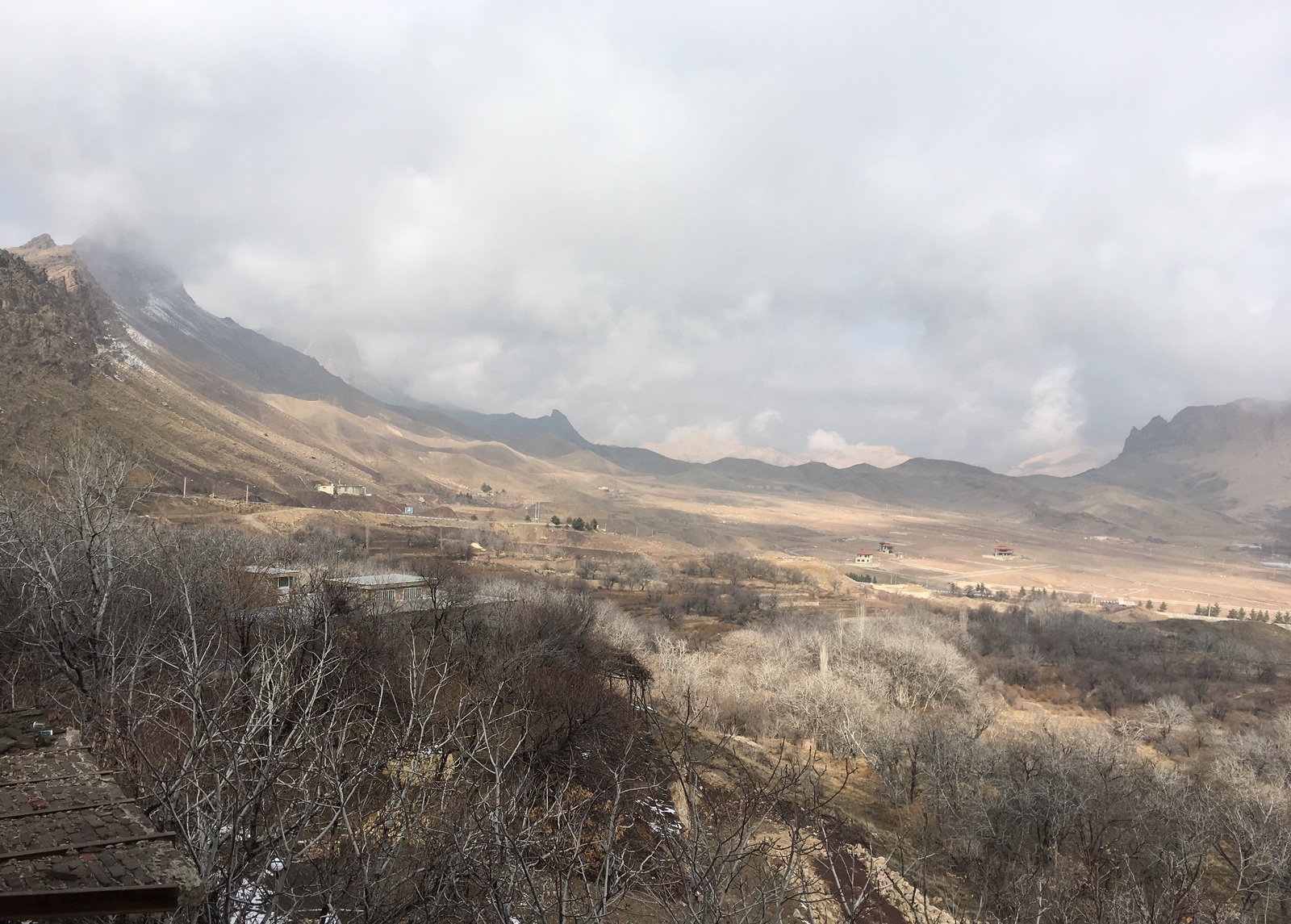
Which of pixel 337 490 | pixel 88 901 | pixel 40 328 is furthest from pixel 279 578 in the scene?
pixel 337 490

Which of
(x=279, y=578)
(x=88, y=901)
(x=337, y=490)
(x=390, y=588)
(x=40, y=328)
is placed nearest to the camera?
(x=88, y=901)

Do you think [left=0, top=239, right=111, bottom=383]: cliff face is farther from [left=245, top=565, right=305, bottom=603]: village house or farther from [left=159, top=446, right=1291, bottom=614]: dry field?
[left=245, top=565, right=305, bottom=603]: village house

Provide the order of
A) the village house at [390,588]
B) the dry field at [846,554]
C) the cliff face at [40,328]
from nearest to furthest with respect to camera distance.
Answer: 1. the village house at [390,588]
2. the cliff face at [40,328]
3. the dry field at [846,554]

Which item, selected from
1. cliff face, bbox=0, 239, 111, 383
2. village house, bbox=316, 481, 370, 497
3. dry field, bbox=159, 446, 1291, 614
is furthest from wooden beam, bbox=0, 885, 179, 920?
village house, bbox=316, 481, 370, 497

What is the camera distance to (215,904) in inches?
234

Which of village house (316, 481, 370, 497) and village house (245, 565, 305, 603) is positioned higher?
village house (245, 565, 305, 603)

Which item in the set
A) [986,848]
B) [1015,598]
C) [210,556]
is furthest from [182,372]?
[986,848]

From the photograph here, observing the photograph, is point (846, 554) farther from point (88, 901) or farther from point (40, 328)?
point (88, 901)

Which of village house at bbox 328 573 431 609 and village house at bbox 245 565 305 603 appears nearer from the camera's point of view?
village house at bbox 245 565 305 603

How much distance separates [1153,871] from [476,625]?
991 inches

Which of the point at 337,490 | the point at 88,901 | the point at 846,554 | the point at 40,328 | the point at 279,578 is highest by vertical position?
the point at 40,328

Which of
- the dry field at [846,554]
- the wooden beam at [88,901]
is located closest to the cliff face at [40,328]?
the dry field at [846,554]

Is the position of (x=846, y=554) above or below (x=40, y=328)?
below

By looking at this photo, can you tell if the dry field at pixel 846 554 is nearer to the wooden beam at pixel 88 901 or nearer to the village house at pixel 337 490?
the village house at pixel 337 490
